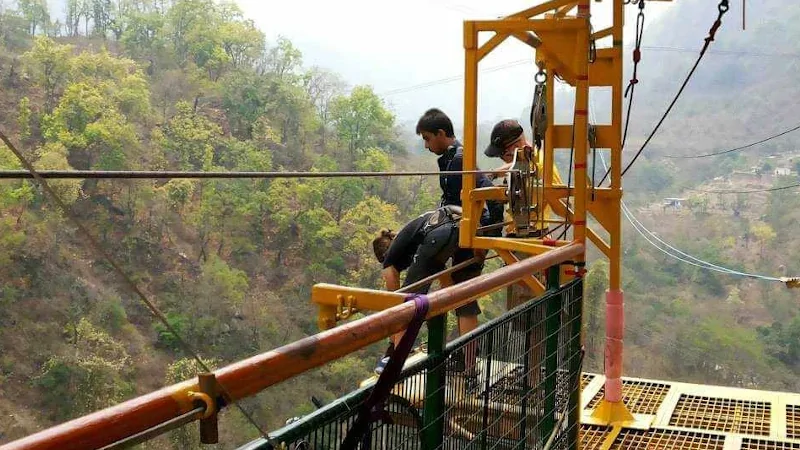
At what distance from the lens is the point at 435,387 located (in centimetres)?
185

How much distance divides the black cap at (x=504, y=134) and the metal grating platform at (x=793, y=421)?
2123 mm

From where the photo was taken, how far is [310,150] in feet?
202

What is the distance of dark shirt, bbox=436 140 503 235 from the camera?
4.78 meters

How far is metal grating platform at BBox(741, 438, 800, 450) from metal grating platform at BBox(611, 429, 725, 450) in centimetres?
11

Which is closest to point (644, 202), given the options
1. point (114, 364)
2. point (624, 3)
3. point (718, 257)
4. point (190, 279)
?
point (718, 257)

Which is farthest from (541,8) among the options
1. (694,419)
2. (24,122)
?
(24,122)

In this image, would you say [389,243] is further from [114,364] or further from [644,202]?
[644,202]

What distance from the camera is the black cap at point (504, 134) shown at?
185 inches

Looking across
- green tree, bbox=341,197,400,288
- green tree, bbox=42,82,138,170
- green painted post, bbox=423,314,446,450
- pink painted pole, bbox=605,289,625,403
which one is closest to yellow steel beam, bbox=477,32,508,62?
pink painted pole, bbox=605,289,625,403

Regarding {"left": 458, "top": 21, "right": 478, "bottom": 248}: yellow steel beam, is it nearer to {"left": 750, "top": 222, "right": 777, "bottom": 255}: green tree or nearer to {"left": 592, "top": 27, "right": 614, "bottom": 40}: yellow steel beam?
{"left": 592, "top": 27, "right": 614, "bottom": 40}: yellow steel beam

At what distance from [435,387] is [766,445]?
309 cm

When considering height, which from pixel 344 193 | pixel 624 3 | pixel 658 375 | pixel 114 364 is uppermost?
pixel 624 3

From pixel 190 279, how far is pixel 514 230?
150ft

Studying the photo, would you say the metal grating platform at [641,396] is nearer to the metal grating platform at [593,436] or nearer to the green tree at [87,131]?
the metal grating platform at [593,436]
